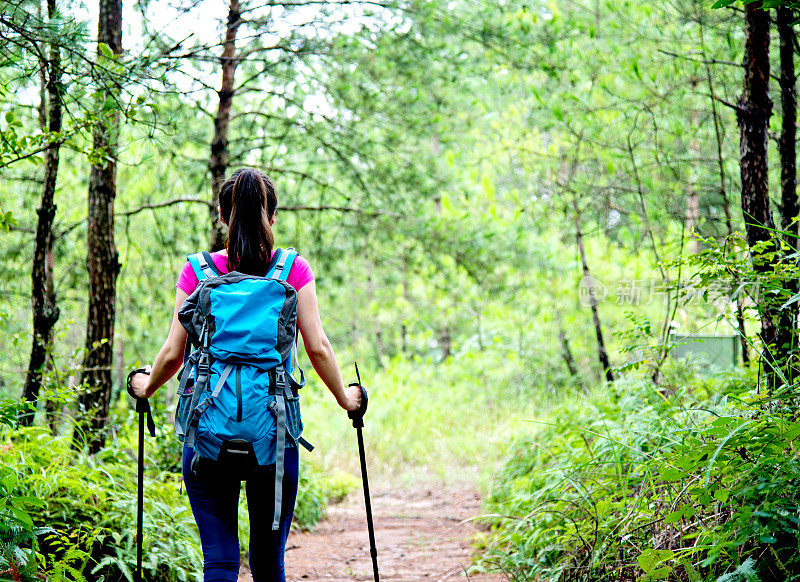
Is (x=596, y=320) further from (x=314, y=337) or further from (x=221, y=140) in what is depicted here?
(x=314, y=337)

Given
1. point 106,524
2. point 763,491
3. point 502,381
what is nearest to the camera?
point 763,491

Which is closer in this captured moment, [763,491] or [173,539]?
[763,491]

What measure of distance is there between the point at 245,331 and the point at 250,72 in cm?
544

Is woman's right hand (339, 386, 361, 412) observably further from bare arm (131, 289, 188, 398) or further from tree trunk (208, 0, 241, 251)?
tree trunk (208, 0, 241, 251)

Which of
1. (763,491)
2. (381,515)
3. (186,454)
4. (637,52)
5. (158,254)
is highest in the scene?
(637,52)

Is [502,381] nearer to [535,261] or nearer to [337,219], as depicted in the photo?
[535,261]

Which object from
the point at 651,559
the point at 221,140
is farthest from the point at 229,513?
the point at 221,140

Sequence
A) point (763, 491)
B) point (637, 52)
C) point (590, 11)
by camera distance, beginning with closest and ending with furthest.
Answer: point (763, 491) → point (637, 52) → point (590, 11)

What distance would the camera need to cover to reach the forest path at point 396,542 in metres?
4.26

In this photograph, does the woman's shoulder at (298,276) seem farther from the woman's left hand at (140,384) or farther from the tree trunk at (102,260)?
the tree trunk at (102,260)

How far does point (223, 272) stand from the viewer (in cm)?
239

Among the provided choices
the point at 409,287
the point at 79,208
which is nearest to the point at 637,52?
the point at 79,208

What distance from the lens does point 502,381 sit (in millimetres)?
10508

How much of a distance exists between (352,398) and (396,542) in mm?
2874
